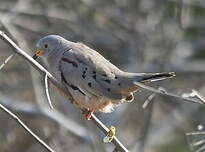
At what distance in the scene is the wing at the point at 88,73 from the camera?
4535 mm

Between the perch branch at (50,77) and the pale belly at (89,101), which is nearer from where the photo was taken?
the perch branch at (50,77)

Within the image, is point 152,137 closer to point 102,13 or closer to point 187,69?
point 187,69

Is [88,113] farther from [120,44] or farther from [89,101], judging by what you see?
[120,44]

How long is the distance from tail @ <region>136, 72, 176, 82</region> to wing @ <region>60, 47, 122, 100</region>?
0.60 feet

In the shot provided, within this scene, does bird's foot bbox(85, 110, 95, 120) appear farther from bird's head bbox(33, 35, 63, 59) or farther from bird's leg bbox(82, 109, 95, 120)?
bird's head bbox(33, 35, 63, 59)

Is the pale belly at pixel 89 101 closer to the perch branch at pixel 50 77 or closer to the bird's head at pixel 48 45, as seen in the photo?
the perch branch at pixel 50 77

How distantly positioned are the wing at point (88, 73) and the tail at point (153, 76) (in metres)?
0.18

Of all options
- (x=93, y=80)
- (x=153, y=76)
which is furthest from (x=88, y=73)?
(x=153, y=76)

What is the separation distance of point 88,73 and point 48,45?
61 centimetres

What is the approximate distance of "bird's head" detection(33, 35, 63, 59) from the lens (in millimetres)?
5004

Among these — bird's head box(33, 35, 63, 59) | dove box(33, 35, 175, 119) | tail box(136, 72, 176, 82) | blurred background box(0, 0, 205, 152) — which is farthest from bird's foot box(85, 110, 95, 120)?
blurred background box(0, 0, 205, 152)

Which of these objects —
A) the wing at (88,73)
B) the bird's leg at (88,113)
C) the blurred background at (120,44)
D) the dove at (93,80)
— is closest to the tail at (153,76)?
the dove at (93,80)

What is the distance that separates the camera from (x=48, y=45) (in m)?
5.08

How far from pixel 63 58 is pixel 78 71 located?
25 cm
